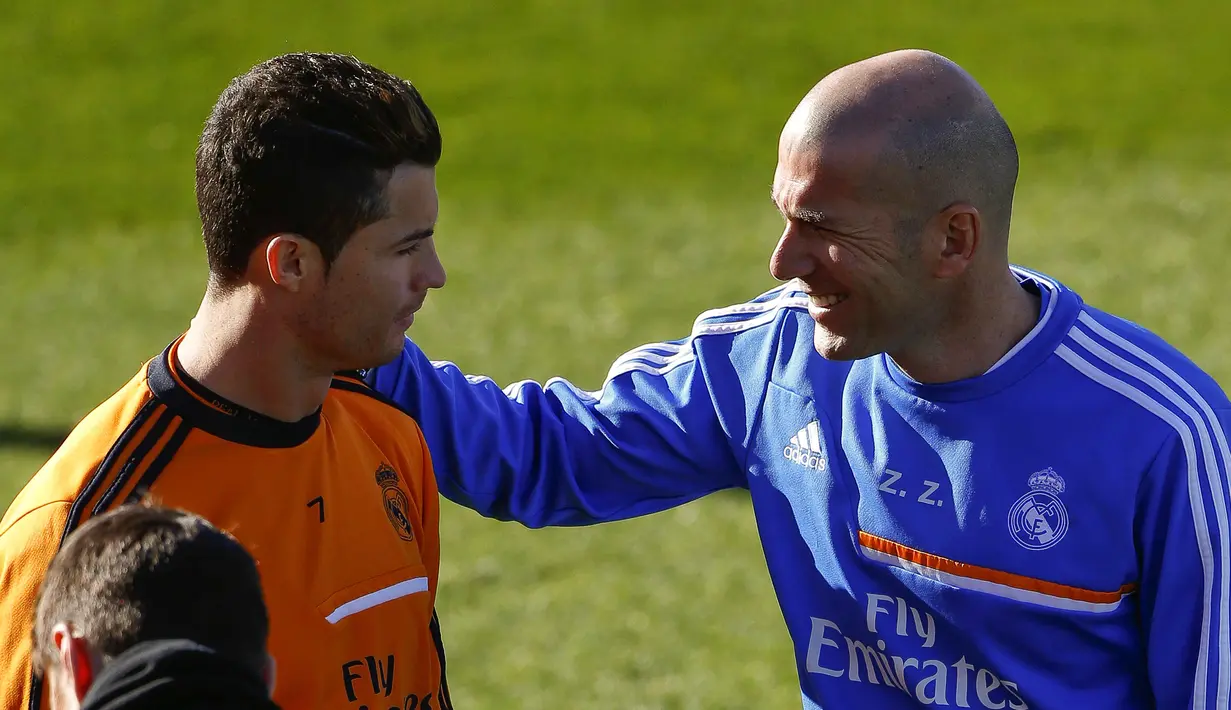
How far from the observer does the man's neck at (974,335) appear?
2838 mm

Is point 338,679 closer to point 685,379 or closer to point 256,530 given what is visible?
point 256,530

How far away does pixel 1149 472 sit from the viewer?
2.65 meters

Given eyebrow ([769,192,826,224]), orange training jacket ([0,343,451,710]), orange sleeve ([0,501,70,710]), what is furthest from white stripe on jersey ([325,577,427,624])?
eyebrow ([769,192,826,224])

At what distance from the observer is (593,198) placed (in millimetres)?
12273

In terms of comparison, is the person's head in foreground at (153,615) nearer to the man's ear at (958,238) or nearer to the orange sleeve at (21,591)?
the orange sleeve at (21,591)

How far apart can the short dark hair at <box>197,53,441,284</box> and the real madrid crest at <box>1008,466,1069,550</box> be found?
4.02 feet

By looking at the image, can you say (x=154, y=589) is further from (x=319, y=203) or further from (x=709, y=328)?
(x=709, y=328)

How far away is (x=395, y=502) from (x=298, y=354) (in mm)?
330

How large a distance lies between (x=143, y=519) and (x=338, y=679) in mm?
771

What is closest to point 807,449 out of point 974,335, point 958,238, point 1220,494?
point 974,335

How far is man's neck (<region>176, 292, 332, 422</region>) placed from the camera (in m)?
2.49

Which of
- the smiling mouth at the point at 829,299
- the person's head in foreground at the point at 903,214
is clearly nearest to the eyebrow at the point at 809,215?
the person's head in foreground at the point at 903,214

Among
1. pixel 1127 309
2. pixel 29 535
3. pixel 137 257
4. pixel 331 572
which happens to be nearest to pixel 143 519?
pixel 29 535

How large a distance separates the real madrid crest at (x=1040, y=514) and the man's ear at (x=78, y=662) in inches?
64.7
